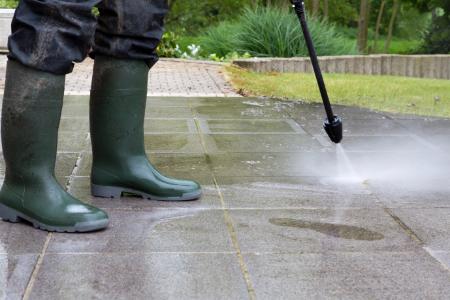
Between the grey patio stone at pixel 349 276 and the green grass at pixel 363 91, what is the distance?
13.0 feet

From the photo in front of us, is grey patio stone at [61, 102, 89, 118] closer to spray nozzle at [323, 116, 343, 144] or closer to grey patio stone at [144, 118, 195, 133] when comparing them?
grey patio stone at [144, 118, 195, 133]

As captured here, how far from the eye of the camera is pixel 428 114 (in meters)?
6.64

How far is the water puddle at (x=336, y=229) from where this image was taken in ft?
10.0

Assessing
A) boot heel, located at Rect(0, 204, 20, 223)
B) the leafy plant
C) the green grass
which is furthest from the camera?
the leafy plant

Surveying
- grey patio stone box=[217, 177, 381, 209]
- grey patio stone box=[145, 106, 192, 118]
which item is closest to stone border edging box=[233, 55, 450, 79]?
grey patio stone box=[145, 106, 192, 118]

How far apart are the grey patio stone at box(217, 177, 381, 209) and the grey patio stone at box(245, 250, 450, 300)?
0.69m

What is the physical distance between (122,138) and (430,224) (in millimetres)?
1253

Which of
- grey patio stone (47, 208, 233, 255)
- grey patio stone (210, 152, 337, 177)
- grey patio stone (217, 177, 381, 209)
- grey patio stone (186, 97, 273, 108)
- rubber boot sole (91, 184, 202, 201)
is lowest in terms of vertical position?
grey patio stone (186, 97, 273, 108)

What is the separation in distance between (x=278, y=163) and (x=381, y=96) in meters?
3.63

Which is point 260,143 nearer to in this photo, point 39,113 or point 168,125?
point 168,125

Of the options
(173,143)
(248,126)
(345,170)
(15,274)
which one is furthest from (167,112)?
(15,274)

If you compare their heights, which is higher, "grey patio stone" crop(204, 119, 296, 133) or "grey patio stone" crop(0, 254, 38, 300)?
"grey patio stone" crop(0, 254, 38, 300)

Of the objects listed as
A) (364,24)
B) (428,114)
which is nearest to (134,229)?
(428,114)

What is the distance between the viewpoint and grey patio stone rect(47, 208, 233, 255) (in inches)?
113
